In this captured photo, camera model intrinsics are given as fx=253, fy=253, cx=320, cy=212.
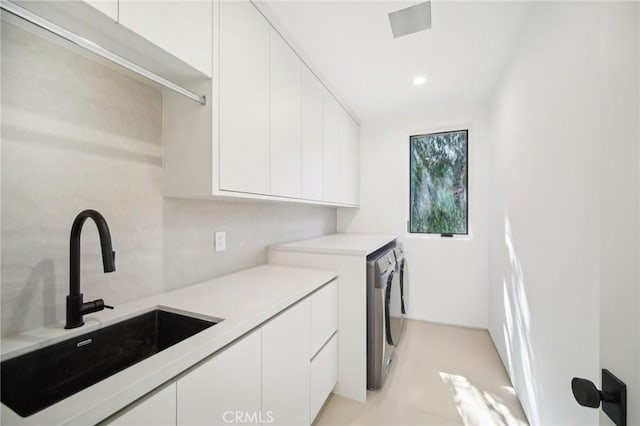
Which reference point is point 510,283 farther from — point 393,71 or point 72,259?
point 72,259

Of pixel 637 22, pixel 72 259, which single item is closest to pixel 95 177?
pixel 72 259

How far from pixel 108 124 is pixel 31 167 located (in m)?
0.32

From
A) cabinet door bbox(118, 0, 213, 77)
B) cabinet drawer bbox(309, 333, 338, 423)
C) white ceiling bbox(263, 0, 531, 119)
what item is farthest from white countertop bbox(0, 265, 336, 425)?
white ceiling bbox(263, 0, 531, 119)

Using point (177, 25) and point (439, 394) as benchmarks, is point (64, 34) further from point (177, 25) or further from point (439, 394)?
point (439, 394)

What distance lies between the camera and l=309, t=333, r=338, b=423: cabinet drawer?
1.46 metres

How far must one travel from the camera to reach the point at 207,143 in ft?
3.75

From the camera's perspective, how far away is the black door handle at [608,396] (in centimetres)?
Answer: 44

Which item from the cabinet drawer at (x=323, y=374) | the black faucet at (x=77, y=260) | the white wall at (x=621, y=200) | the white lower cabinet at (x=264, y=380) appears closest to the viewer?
the white wall at (x=621, y=200)

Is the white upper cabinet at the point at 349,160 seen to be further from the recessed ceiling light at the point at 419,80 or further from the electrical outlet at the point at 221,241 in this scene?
the electrical outlet at the point at 221,241

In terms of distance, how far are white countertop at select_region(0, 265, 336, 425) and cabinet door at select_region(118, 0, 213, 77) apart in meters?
1.03

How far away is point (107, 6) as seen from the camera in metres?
0.78

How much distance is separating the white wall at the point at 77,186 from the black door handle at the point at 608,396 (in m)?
1.50

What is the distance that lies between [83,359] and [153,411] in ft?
1.54

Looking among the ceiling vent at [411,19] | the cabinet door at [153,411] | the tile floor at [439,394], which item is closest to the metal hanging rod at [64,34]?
the cabinet door at [153,411]
